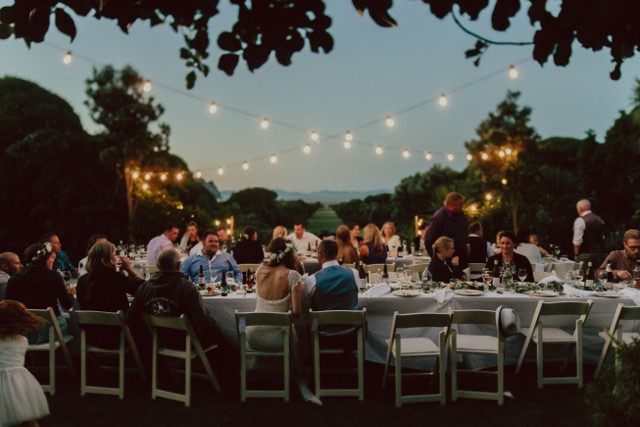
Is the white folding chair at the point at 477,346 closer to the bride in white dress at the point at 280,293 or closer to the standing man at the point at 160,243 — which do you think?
the bride in white dress at the point at 280,293

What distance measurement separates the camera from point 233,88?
11.3 meters

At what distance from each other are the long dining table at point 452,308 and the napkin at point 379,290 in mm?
59

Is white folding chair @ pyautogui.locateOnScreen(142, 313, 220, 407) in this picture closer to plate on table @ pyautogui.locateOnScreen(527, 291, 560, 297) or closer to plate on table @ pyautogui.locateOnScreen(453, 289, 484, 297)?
plate on table @ pyautogui.locateOnScreen(453, 289, 484, 297)

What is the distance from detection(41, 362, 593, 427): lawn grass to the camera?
166 inches

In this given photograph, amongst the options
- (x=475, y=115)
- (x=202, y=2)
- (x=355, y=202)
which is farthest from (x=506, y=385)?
(x=355, y=202)

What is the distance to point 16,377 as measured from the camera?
3.63 m

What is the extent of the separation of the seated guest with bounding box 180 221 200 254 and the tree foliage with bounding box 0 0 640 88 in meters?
7.42

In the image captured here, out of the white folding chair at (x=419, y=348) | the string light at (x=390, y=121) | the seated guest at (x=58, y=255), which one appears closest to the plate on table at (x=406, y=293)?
the white folding chair at (x=419, y=348)

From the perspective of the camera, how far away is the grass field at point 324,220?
1870 cm

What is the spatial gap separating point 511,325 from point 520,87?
11938 millimetres

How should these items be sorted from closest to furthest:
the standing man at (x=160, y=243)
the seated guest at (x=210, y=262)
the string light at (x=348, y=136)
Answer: the seated guest at (x=210, y=262)
the standing man at (x=160, y=243)
the string light at (x=348, y=136)

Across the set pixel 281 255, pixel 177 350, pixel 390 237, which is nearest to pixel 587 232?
Result: pixel 390 237

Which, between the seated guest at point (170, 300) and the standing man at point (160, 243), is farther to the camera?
the standing man at point (160, 243)

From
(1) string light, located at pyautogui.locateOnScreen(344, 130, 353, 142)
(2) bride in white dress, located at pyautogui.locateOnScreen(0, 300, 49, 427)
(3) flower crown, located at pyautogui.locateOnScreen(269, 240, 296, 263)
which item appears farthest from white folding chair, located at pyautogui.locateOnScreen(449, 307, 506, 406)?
(1) string light, located at pyautogui.locateOnScreen(344, 130, 353, 142)
